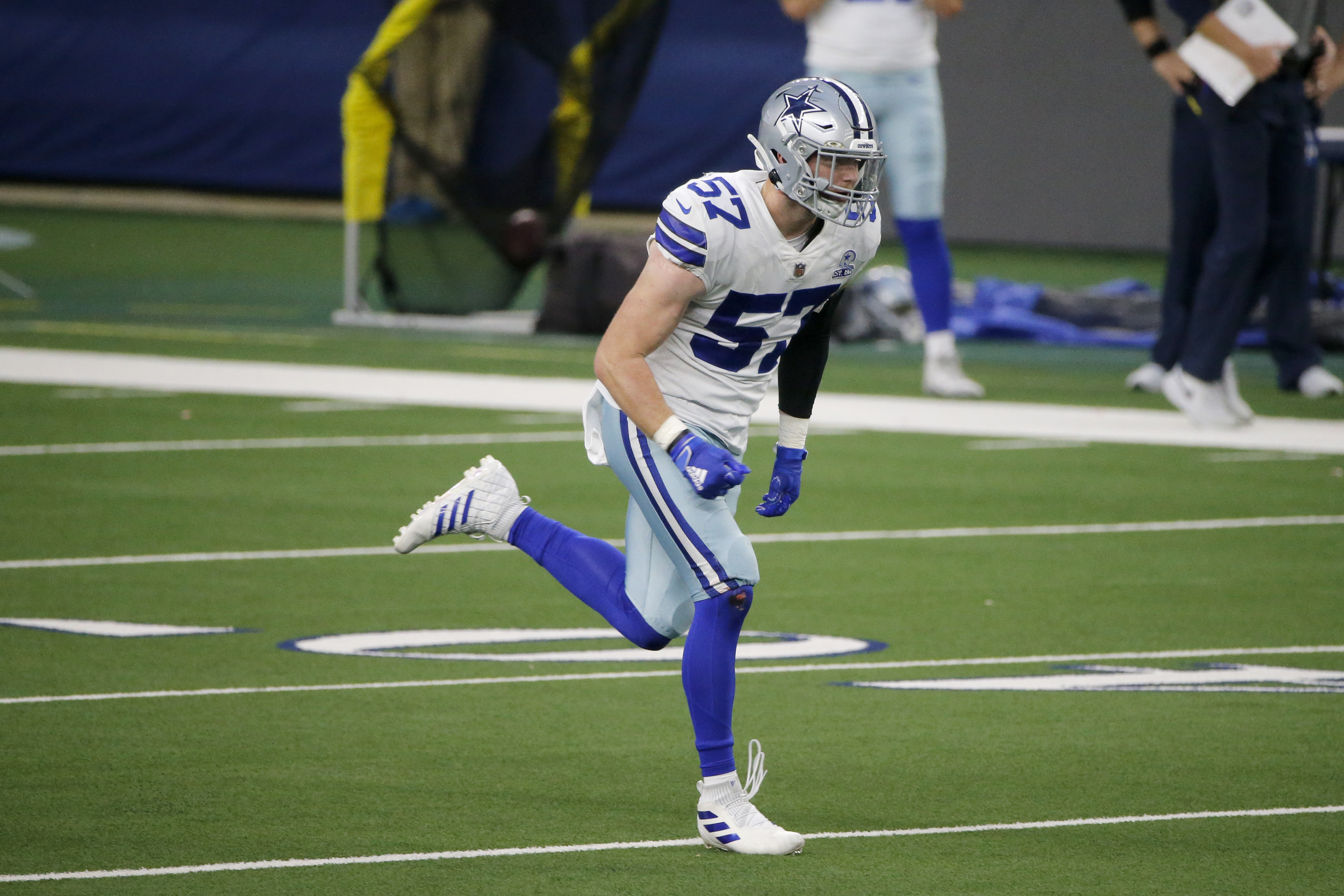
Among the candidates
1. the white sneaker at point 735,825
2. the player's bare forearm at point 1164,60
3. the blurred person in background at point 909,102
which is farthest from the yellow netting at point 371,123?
the white sneaker at point 735,825

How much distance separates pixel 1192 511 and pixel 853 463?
161 centimetres

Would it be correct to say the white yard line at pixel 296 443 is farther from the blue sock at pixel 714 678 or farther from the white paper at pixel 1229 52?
the blue sock at pixel 714 678

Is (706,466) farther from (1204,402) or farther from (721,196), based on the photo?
(1204,402)

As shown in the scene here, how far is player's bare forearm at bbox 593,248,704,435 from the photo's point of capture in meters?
4.58

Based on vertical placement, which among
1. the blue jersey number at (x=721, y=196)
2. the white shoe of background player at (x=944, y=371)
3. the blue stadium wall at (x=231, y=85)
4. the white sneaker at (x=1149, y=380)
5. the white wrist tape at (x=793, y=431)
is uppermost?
the blue jersey number at (x=721, y=196)

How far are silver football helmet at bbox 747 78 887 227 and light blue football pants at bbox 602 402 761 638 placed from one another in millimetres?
541

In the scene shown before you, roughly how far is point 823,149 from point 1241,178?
6260 millimetres

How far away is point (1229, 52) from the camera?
10.2 m

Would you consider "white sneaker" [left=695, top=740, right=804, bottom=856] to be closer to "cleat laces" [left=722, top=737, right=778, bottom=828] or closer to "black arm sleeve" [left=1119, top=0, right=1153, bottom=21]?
"cleat laces" [left=722, top=737, right=778, bottom=828]

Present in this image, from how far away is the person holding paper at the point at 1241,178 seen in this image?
10320 millimetres

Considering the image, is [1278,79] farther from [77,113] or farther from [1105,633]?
[77,113]

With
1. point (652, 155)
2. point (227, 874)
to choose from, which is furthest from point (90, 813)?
point (652, 155)

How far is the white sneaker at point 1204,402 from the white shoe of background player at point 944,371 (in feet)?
4.23

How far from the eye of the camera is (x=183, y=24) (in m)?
28.1
